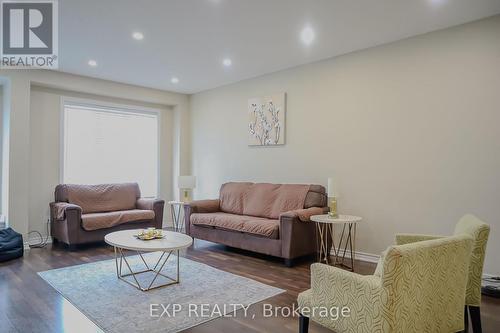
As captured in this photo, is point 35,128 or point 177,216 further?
point 177,216

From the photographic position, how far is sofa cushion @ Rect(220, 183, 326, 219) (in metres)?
4.66

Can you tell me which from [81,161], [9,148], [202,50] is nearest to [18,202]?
[9,148]

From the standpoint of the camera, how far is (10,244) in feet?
14.1

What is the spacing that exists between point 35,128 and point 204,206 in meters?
2.84

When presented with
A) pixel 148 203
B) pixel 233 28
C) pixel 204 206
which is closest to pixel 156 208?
pixel 148 203

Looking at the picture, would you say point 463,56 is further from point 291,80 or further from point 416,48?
point 291,80

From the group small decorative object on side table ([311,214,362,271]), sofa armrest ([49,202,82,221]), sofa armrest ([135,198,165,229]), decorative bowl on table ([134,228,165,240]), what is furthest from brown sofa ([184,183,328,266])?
sofa armrest ([49,202,82,221])

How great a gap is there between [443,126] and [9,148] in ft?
18.0

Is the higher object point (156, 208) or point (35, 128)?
point (35, 128)

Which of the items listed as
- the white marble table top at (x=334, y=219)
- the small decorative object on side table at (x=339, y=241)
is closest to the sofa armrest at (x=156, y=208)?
the small decorative object on side table at (x=339, y=241)

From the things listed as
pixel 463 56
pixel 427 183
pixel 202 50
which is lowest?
pixel 427 183

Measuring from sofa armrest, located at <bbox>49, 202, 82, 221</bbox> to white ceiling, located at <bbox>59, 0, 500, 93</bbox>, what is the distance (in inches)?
78.8

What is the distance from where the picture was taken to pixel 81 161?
5.80 meters

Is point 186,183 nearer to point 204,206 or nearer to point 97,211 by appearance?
point 204,206
